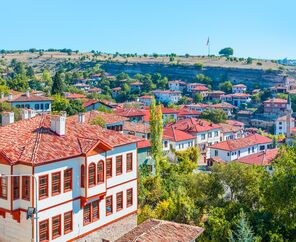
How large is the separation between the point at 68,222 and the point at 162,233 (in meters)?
4.96

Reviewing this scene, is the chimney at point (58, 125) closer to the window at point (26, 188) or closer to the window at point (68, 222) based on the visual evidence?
the window at point (26, 188)

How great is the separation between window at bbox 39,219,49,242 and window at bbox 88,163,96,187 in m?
3.11

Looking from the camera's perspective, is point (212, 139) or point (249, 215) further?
point (212, 139)

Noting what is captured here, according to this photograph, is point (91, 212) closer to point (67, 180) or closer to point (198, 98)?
point (67, 180)

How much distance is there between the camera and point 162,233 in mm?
22797

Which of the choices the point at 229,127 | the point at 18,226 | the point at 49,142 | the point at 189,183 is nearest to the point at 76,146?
the point at 49,142

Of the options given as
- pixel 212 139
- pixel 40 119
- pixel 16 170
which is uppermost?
pixel 40 119

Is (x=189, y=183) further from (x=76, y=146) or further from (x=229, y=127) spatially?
(x=229, y=127)

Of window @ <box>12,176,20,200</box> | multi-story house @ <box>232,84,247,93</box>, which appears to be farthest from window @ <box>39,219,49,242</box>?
multi-story house @ <box>232,84,247,93</box>

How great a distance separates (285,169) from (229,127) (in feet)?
232

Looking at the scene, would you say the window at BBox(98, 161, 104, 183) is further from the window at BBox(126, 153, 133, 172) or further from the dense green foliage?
the dense green foliage

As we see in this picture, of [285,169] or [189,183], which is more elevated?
[285,169]

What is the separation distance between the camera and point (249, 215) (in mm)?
27828

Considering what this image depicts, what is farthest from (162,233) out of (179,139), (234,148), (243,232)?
(234,148)
